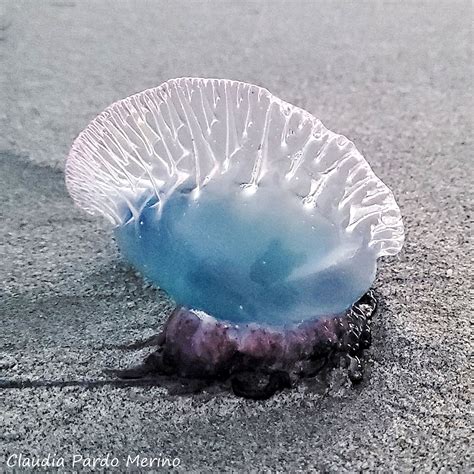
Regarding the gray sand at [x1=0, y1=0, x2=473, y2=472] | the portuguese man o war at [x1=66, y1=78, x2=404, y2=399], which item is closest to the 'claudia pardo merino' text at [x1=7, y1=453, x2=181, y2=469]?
the gray sand at [x1=0, y1=0, x2=473, y2=472]

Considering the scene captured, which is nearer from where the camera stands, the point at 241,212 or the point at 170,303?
the point at 241,212

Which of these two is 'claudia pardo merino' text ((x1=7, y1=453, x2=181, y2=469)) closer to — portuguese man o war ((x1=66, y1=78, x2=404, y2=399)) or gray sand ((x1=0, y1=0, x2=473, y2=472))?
gray sand ((x1=0, y1=0, x2=473, y2=472))

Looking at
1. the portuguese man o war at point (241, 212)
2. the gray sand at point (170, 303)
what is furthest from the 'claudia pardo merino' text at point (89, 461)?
the portuguese man o war at point (241, 212)

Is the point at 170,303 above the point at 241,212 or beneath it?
beneath

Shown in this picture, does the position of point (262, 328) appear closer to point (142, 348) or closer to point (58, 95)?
point (142, 348)

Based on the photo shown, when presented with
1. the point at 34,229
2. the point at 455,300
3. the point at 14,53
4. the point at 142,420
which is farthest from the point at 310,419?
the point at 14,53
